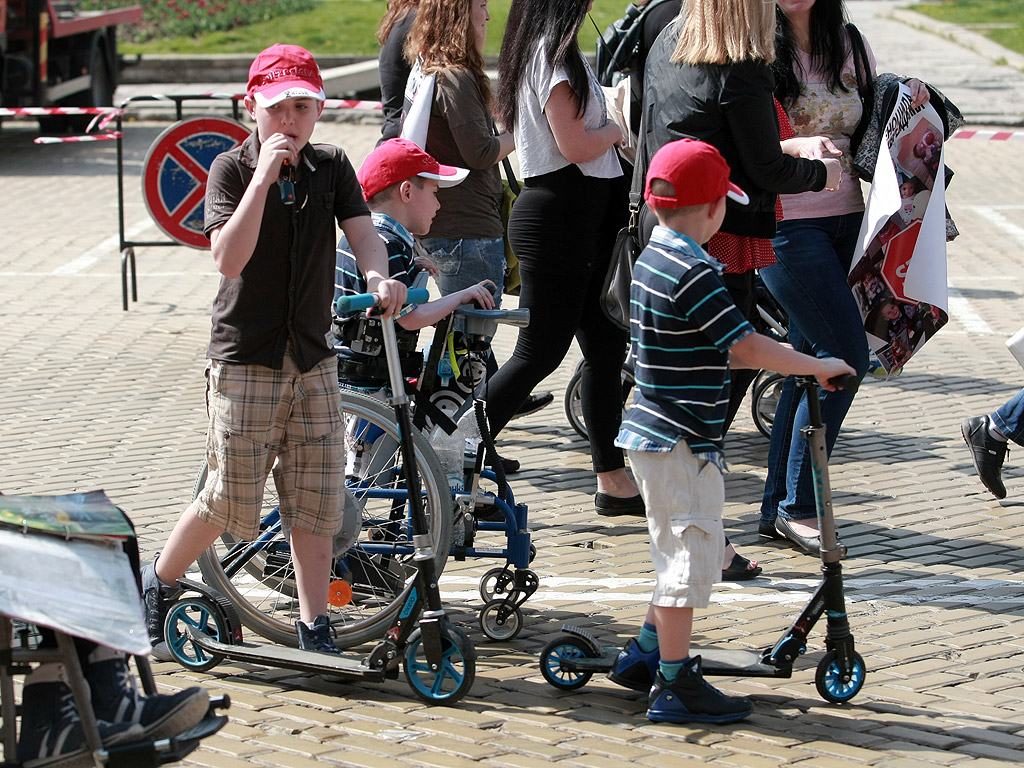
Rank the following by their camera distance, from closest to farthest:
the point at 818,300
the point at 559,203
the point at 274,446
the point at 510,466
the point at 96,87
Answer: the point at 274,446
the point at 818,300
the point at 559,203
the point at 510,466
the point at 96,87

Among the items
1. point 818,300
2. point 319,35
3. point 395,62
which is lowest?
point 818,300

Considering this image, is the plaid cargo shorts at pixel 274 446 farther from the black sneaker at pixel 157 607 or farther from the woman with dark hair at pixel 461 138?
the woman with dark hair at pixel 461 138

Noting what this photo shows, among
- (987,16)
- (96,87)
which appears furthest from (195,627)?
(987,16)

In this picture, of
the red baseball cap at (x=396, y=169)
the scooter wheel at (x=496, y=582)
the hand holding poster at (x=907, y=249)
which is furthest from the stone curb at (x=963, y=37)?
the scooter wheel at (x=496, y=582)

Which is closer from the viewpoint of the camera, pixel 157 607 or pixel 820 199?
pixel 157 607

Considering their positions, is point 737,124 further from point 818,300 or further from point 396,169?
point 396,169

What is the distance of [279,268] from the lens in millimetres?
3912

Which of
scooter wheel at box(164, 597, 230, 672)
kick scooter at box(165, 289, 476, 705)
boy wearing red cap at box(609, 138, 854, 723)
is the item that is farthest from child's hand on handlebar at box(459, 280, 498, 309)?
scooter wheel at box(164, 597, 230, 672)

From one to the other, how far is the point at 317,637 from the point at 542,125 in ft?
7.22

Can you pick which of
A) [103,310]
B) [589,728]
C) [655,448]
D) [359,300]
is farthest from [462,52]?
[103,310]

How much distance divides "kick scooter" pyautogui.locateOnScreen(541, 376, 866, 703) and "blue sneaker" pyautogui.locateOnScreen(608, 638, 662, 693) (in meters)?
0.03

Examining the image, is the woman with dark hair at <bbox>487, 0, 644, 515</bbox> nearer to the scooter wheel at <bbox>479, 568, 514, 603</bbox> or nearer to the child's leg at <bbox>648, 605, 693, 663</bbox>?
the scooter wheel at <bbox>479, 568, 514, 603</bbox>

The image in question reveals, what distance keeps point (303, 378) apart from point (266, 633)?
84 cm

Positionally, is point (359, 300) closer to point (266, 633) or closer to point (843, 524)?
point (266, 633)
